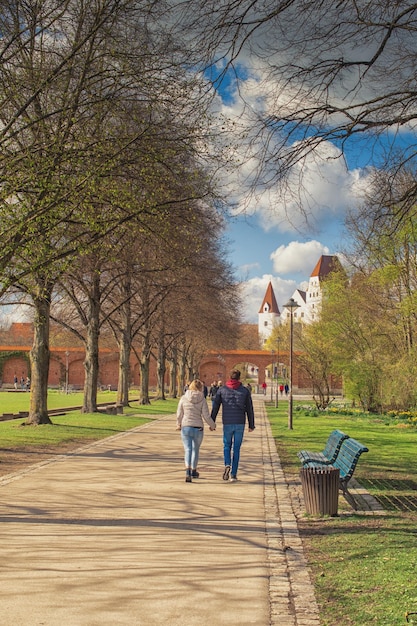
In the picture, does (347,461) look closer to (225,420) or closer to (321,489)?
(321,489)

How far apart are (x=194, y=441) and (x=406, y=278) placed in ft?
73.4

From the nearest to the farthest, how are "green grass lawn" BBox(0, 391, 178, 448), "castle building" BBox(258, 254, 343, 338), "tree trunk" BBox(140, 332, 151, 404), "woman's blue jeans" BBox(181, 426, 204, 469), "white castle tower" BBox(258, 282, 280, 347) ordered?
1. "woman's blue jeans" BBox(181, 426, 204, 469)
2. "green grass lawn" BBox(0, 391, 178, 448)
3. "tree trunk" BBox(140, 332, 151, 404)
4. "castle building" BBox(258, 254, 343, 338)
5. "white castle tower" BBox(258, 282, 280, 347)

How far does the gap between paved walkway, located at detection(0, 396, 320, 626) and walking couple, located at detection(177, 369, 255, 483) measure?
357 mm

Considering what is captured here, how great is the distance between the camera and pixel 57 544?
699 cm

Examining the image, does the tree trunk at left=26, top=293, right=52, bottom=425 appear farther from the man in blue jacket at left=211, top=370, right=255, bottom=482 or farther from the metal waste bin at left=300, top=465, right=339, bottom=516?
the metal waste bin at left=300, top=465, right=339, bottom=516

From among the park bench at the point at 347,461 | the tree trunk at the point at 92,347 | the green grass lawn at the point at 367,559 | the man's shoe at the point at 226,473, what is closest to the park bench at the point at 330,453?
the park bench at the point at 347,461

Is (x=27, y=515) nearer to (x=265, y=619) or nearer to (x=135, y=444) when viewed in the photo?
(x=265, y=619)

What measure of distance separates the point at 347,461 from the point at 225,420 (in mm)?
2578

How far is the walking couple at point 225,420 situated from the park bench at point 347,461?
1520mm

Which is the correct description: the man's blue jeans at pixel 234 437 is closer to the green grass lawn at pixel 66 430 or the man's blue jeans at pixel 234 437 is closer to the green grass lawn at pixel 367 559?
the green grass lawn at pixel 367 559

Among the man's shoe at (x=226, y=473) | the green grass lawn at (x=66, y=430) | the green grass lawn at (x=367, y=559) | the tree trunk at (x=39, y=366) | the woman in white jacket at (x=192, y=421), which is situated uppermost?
the tree trunk at (x=39, y=366)

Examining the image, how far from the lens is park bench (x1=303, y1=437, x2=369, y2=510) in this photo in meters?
9.29

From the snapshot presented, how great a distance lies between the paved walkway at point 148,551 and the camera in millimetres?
5102

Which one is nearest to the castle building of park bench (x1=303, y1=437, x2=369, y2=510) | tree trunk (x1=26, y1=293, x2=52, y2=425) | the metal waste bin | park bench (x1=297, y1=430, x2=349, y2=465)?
tree trunk (x1=26, y1=293, x2=52, y2=425)
